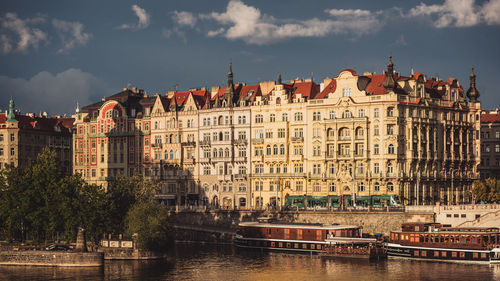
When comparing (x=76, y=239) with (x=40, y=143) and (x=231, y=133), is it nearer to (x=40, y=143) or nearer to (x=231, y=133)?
(x=231, y=133)

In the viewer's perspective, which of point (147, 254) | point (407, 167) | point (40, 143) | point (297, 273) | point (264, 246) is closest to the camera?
point (297, 273)

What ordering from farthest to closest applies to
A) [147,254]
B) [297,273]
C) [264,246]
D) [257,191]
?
[257,191] < [264,246] < [147,254] < [297,273]

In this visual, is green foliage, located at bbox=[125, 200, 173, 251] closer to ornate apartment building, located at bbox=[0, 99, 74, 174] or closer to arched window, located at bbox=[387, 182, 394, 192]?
arched window, located at bbox=[387, 182, 394, 192]

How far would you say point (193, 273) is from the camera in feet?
366

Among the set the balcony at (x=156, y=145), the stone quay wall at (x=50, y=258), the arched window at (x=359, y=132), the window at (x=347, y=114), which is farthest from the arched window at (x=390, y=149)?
the stone quay wall at (x=50, y=258)

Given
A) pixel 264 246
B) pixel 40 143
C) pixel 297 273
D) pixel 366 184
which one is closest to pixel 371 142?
pixel 366 184

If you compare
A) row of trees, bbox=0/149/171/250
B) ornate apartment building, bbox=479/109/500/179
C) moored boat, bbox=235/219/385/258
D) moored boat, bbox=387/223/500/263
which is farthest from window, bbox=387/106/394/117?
ornate apartment building, bbox=479/109/500/179

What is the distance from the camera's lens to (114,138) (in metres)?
183

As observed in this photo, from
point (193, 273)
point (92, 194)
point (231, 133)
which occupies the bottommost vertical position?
point (193, 273)

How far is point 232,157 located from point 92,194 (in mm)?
41464

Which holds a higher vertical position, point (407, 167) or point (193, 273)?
point (407, 167)

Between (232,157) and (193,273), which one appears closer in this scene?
(193,273)

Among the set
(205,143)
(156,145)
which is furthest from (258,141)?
(156,145)

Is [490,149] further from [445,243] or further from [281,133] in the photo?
[445,243]
